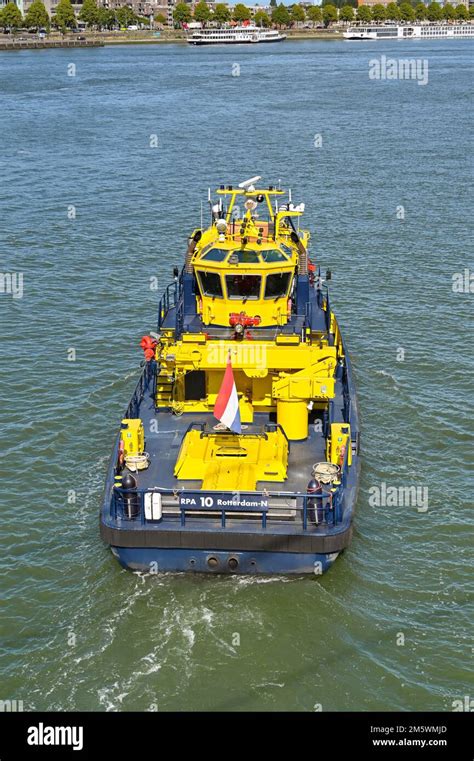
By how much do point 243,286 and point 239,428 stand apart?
16.2 ft

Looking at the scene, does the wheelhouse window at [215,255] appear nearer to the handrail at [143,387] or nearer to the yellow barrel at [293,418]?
the handrail at [143,387]

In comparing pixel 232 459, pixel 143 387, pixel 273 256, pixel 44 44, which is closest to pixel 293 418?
pixel 232 459

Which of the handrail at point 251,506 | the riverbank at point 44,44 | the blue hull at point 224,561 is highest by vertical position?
the riverbank at point 44,44

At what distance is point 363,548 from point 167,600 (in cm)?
521

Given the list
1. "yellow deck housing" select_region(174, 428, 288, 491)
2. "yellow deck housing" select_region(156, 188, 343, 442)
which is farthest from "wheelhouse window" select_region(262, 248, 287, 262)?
"yellow deck housing" select_region(174, 428, 288, 491)

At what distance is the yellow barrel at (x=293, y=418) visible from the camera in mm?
22328

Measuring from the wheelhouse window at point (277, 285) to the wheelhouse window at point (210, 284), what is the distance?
4.09ft

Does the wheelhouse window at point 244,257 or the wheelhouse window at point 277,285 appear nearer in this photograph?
the wheelhouse window at point 244,257

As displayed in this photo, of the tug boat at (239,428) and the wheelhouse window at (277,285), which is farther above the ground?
the wheelhouse window at (277,285)

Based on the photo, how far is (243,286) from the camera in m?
24.1

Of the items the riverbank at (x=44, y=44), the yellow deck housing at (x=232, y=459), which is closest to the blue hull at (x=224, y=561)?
the yellow deck housing at (x=232, y=459)

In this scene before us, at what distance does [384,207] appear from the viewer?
5369 centimetres

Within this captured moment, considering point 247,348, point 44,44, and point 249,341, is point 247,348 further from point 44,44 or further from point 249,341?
point 44,44

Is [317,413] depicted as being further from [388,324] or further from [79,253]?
[79,253]
